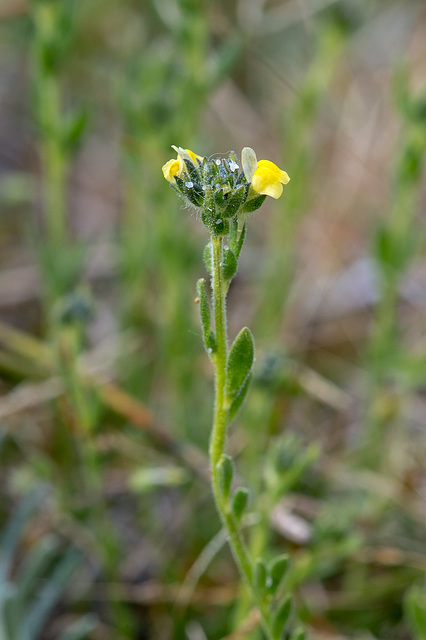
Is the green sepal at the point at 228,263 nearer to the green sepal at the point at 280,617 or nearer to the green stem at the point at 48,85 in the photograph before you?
the green sepal at the point at 280,617

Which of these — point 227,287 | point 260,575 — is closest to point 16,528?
point 260,575

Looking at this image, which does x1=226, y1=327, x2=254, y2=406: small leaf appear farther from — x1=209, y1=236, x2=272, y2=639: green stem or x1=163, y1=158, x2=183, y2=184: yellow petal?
x1=163, y1=158, x2=183, y2=184: yellow petal

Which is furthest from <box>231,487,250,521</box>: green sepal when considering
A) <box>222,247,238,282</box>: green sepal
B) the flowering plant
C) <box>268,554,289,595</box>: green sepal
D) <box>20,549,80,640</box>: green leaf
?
<box>20,549,80,640</box>: green leaf

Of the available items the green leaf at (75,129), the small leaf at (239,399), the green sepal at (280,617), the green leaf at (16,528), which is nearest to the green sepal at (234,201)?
the small leaf at (239,399)

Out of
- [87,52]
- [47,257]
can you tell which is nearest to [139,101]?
[47,257]

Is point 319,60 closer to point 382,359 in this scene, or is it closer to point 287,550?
point 382,359
